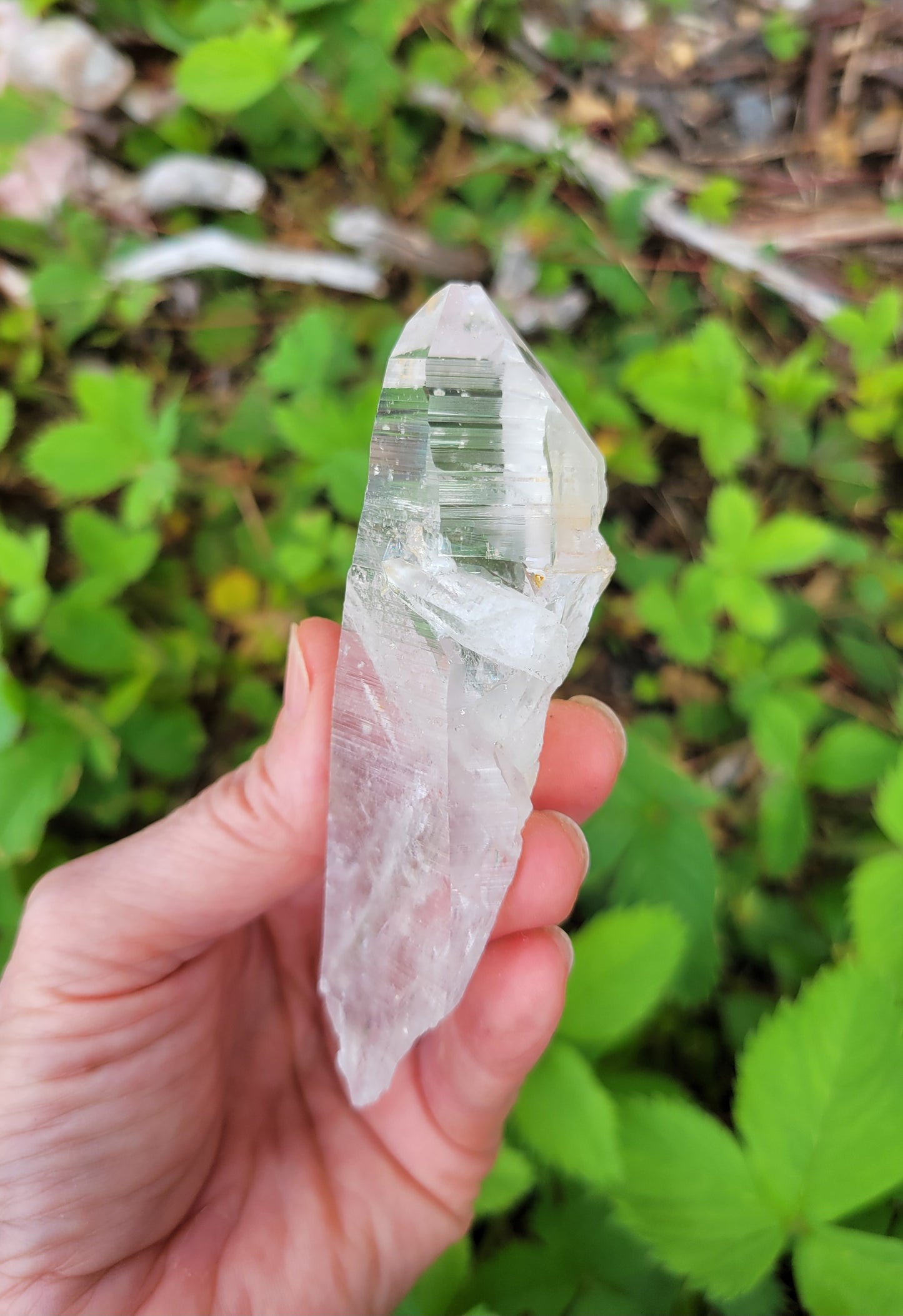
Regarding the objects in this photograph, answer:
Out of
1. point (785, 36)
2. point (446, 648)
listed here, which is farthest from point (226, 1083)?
point (785, 36)

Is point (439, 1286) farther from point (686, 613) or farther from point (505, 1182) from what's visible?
point (686, 613)

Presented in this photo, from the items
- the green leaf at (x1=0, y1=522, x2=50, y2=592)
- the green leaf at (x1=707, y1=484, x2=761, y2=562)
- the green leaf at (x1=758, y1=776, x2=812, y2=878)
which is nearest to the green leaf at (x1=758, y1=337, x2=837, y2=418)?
the green leaf at (x1=707, y1=484, x2=761, y2=562)

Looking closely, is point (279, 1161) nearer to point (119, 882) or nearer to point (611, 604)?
point (119, 882)

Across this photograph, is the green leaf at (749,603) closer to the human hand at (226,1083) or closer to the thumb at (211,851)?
the human hand at (226,1083)

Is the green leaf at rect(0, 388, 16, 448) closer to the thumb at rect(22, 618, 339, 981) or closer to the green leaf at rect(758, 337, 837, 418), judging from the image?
the thumb at rect(22, 618, 339, 981)

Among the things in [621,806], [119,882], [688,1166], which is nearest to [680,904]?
[621,806]

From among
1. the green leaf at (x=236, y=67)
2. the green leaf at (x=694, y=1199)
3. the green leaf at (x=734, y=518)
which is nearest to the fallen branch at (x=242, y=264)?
the green leaf at (x=236, y=67)

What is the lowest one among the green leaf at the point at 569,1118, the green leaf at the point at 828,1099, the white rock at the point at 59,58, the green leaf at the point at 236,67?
the green leaf at the point at 569,1118
